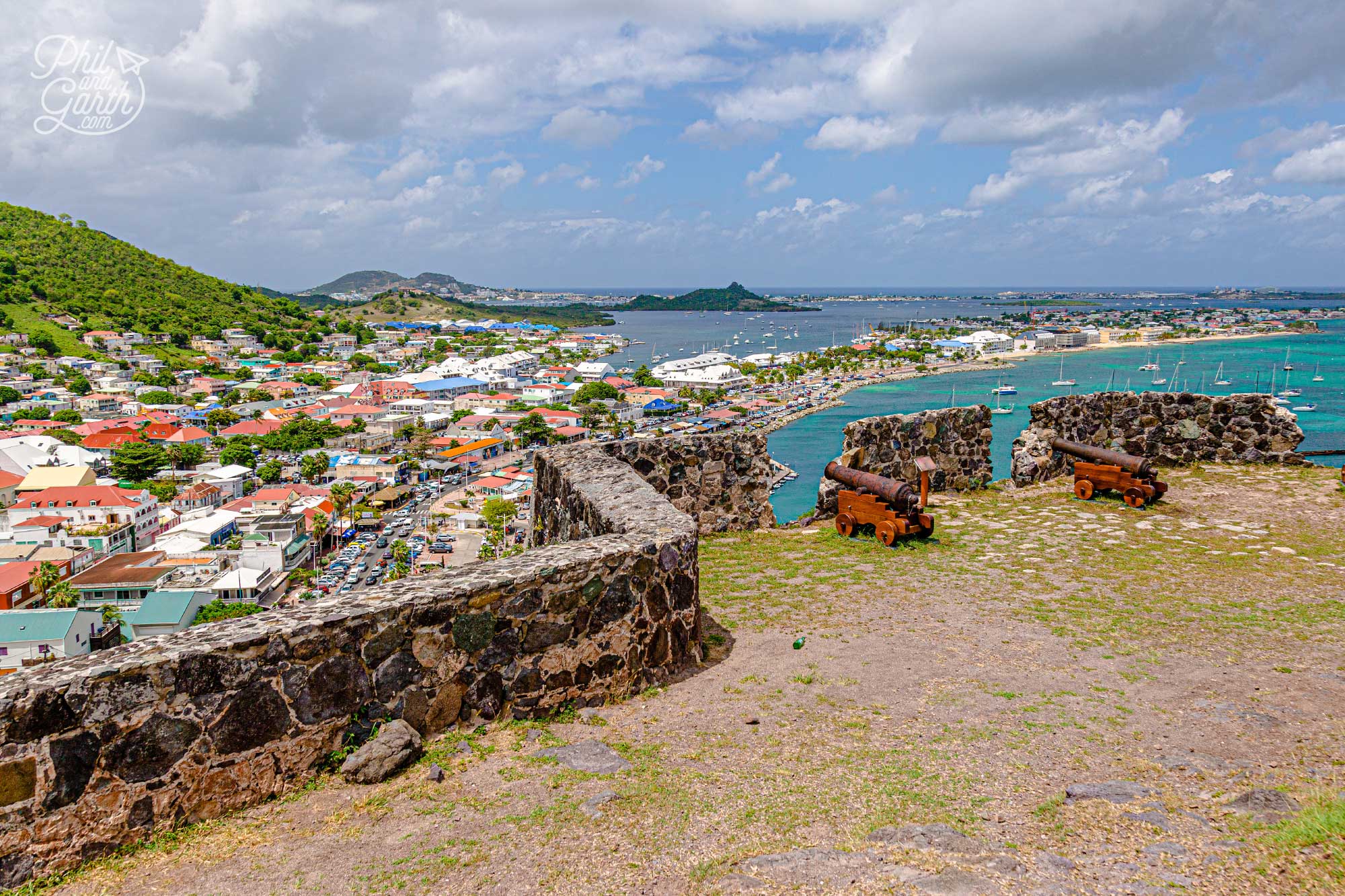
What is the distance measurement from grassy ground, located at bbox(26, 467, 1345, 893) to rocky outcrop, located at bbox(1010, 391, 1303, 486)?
4632mm

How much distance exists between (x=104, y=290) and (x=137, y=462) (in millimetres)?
80302

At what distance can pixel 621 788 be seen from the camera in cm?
326

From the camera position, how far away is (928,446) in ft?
31.7

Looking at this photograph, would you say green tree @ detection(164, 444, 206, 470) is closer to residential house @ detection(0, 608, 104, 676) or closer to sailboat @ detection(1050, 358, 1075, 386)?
residential house @ detection(0, 608, 104, 676)

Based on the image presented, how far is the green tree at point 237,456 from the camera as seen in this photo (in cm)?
6831

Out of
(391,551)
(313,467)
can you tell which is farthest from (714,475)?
(313,467)

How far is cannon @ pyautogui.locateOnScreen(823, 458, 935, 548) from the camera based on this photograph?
293 inches

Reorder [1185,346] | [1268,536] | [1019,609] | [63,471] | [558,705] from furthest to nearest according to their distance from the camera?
1. [1185,346]
2. [63,471]
3. [1268,536]
4. [1019,609]
5. [558,705]

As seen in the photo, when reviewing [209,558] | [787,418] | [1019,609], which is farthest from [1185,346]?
[1019,609]

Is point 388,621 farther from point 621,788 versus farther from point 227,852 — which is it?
point 621,788

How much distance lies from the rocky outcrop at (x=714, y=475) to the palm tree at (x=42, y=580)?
133 ft

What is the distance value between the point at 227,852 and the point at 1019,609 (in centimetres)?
499

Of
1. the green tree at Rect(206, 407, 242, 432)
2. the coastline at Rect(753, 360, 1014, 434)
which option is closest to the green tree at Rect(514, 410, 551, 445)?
the coastline at Rect(753, 360, 1014, 434)

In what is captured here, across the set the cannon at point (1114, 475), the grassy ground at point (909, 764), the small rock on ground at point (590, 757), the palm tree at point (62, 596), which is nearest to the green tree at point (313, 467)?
the palm tree at point (62, 596)
